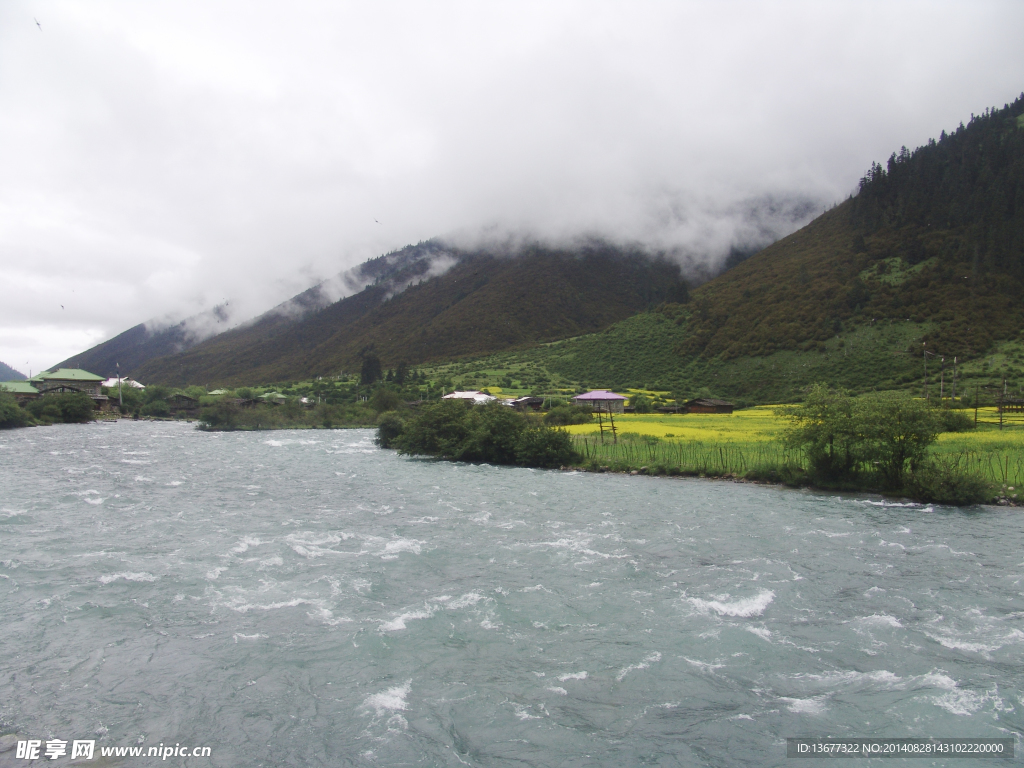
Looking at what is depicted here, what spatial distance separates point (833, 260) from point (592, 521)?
351 feet

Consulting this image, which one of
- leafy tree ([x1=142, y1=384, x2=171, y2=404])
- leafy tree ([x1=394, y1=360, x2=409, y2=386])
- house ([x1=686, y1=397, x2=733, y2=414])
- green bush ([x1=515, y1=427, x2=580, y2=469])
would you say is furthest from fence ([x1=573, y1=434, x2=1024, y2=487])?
leafy tree ([x1=142, y1=384, x2=171, y2=404])

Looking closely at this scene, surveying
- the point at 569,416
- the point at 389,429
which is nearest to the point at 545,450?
the point at 389,429

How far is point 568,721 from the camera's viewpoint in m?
10.0

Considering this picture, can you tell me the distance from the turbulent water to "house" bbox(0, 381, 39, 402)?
98.6m

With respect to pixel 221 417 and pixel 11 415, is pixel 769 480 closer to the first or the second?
pixel 221 417

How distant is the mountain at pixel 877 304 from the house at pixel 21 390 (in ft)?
306

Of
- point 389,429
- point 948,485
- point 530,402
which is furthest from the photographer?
point 530,402

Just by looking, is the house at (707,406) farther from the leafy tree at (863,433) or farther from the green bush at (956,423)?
the leafy tree at (863,433)

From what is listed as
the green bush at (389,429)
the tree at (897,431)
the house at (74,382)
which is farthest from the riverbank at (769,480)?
the house at (74,382)

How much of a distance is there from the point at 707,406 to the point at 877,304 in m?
35.6

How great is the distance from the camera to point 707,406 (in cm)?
7875

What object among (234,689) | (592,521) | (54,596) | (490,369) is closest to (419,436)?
(592,521)

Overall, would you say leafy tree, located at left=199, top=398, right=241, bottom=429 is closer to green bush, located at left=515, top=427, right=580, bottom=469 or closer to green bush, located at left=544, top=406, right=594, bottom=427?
green bush, located at left=544, top=406, right=594, bottom=427

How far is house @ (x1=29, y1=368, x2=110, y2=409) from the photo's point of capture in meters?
121
